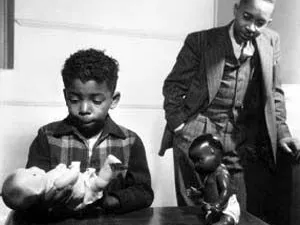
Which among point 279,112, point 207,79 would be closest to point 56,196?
point 207,79

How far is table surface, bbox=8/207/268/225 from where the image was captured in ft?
3.23

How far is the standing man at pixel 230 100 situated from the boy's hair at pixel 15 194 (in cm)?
81

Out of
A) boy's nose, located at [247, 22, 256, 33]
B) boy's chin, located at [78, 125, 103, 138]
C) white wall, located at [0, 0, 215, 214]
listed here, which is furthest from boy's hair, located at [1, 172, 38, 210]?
white wall, located at [0, 0, 215, 214]

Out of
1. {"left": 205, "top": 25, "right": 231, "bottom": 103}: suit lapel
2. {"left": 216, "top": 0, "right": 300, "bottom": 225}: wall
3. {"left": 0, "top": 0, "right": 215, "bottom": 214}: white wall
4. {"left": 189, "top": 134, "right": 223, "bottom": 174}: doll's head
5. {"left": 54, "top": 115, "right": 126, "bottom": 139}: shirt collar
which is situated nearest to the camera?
{"left": 189, "top": 134, "right": 223, "bottom": 174}: doll's head

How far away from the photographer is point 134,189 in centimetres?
113

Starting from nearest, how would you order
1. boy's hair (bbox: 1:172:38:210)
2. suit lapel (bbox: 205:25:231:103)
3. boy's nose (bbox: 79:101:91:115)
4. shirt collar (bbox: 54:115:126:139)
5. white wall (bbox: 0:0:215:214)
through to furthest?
boy's hair (bbox: 1:172:38:210) < boy's nose (bbox: 79:101:91:115) < shirt collar (bbox: 54:115:126:139) < suit lapel (bbox: 205:25:231:103) < white wall (bbox: 0:0:215:214)

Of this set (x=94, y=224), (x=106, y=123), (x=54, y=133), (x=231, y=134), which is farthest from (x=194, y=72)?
(x=94, y=224)

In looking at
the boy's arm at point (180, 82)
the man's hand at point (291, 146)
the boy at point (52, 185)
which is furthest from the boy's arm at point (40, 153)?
the man's hand at point (291, 146)

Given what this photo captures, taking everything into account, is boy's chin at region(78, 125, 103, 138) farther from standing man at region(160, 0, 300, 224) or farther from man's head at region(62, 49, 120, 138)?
standing man at region(160, 0, 300, 224)

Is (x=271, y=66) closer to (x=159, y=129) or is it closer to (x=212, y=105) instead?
(x=212, y=105)

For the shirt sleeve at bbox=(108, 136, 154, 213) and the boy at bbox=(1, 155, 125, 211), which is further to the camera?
the shirt sleeve at bbox=(108, 136, 154, 213)

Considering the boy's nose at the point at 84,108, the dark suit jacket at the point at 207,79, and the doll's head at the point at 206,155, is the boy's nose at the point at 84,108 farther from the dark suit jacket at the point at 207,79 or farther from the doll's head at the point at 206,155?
the dark suit jacket at the point at 207,79

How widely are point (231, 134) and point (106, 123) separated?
0.61 meters

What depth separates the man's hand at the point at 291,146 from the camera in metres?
1.53
